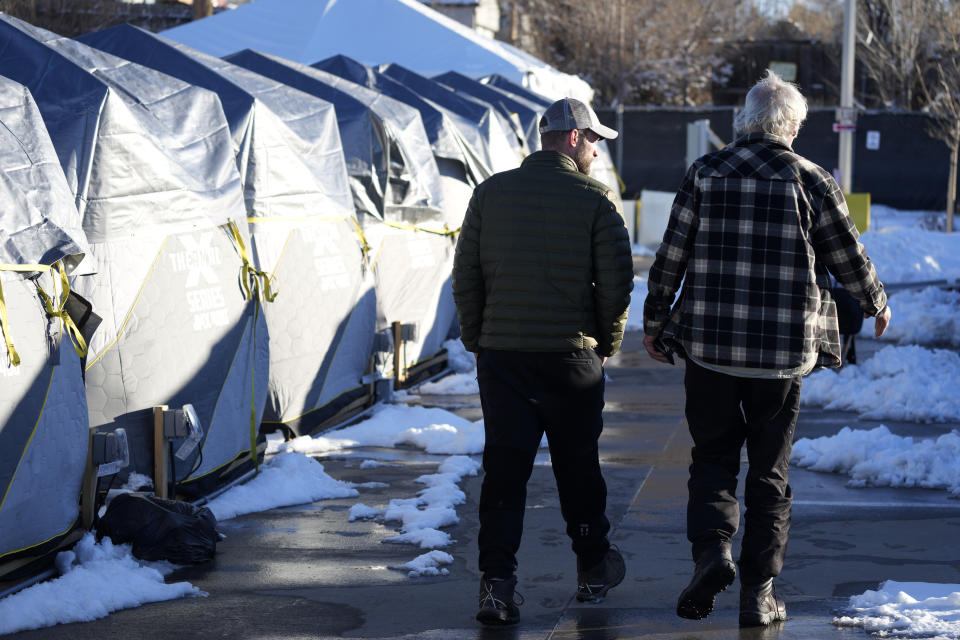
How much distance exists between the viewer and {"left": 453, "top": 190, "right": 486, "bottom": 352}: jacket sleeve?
16.8ft

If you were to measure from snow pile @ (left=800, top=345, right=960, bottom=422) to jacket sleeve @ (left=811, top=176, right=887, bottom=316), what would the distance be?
4708 millimetres

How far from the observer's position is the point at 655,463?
808cm

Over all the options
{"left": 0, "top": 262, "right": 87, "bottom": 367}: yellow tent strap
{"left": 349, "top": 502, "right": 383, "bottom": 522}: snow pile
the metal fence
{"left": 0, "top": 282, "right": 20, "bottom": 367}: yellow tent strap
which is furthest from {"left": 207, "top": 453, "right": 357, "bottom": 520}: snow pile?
the metal fence

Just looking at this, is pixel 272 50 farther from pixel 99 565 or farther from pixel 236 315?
pixel 99 565

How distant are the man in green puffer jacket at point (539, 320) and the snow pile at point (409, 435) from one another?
3.29 metres

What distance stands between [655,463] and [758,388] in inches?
128

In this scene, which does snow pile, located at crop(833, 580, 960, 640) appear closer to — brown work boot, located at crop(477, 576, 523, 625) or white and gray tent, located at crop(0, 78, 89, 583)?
brown work boot, located at crop(477, 576, 523, 625)

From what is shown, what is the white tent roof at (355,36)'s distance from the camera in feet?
73.8

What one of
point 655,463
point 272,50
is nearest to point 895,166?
point 272,50

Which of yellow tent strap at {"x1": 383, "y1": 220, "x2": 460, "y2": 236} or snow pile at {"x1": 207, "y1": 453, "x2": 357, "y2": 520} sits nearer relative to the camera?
snow pile at {"x1": 207, "y1": 453, "x2": 357, "y2": 520}

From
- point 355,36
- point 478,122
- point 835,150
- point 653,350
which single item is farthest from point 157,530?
point 835,150

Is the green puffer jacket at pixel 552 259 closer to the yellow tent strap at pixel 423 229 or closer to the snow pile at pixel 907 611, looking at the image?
the snow pile at pixel 907 611

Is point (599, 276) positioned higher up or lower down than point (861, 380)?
higher up

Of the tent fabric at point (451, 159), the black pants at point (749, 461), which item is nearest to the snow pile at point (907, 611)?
the black pants at point (749, 461)
